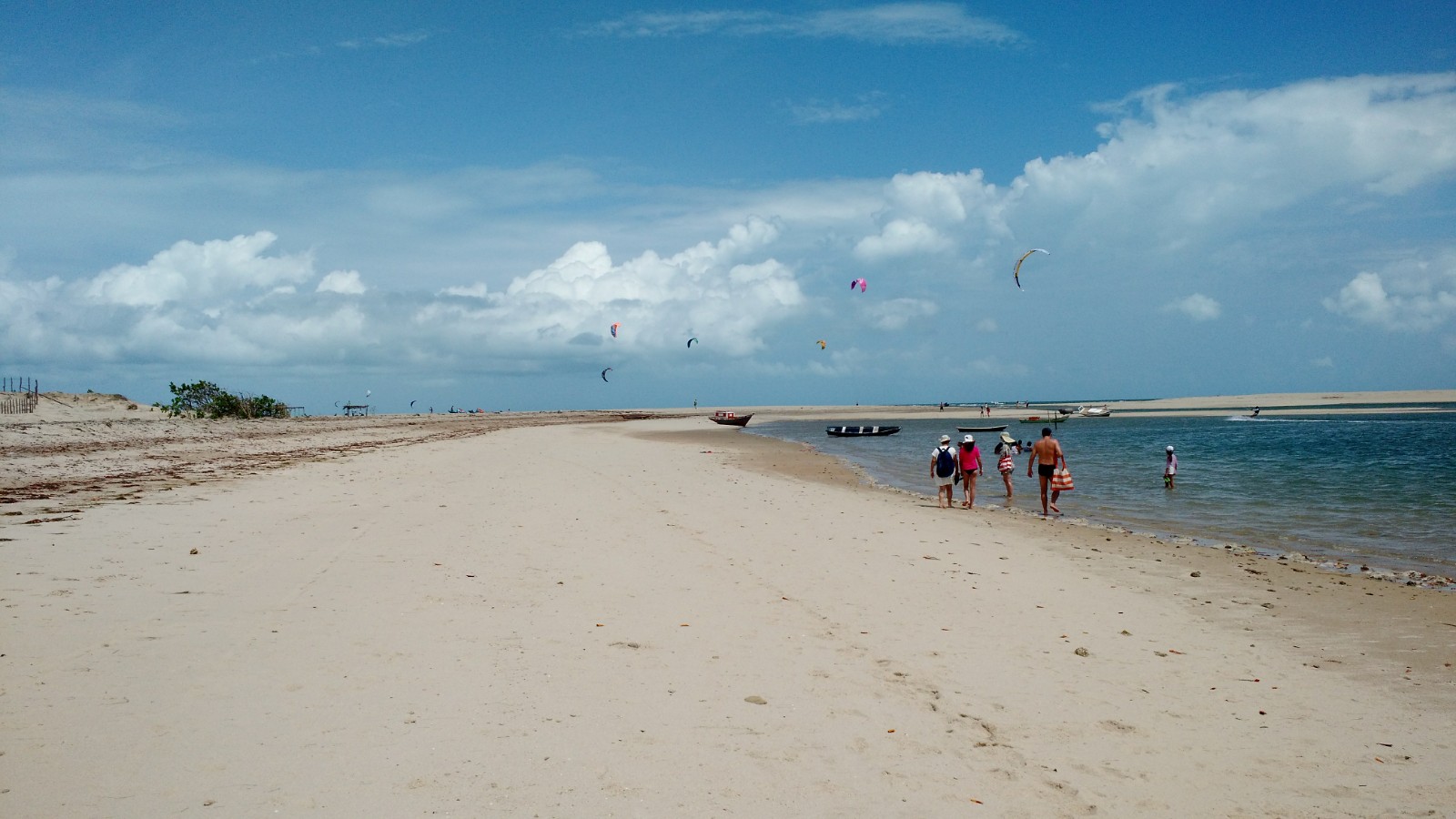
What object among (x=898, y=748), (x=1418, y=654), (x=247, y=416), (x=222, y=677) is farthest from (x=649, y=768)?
(x=247, y=416)

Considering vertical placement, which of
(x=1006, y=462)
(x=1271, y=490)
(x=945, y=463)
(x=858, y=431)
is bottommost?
(x=1271, y=490)

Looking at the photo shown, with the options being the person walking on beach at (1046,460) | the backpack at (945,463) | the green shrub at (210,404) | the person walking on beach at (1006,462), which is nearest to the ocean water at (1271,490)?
the person walking on beach at (1006,462)

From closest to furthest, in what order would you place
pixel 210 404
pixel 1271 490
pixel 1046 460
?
pixel 1046 460 < pixel 1271 490 < pixel 210 404

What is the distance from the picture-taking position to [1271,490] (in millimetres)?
21500

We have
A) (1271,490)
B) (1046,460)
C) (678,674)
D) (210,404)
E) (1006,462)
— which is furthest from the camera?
(210,404)

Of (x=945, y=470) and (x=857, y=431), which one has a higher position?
(x=945, y=470)

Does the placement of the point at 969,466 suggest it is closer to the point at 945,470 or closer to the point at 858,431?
the point at 945,470

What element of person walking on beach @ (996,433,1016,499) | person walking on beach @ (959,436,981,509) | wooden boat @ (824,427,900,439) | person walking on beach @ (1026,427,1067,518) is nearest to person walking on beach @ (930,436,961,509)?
person walking on beach @ (959,436,981,509)

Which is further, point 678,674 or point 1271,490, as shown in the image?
point 1271,490

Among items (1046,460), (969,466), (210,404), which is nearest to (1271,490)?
(1046,460)

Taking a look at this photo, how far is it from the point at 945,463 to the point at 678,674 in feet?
41.0

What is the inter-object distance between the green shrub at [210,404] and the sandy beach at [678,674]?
43141 millimetres

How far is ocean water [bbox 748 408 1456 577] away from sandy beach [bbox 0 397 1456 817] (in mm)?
3565

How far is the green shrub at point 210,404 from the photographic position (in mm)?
49156
